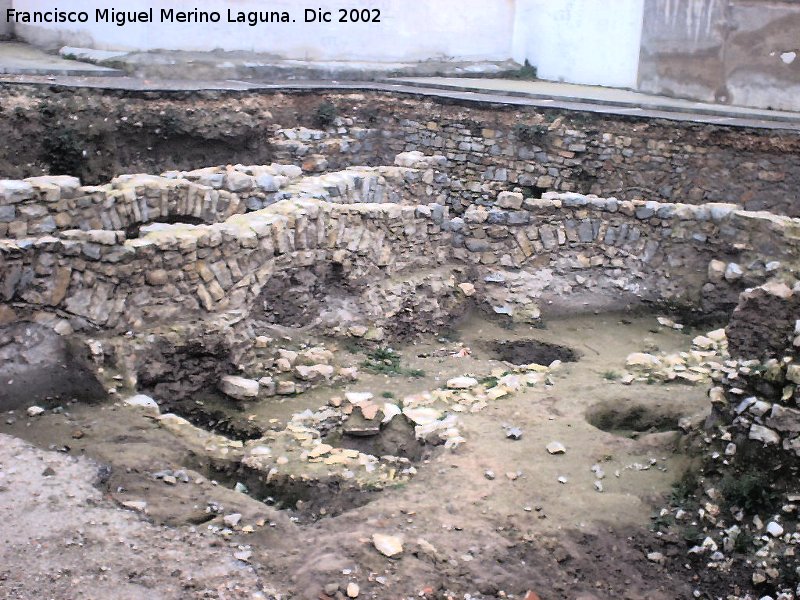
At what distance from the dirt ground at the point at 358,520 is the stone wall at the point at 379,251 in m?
0.91

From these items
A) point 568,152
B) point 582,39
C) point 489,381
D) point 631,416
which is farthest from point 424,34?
point 631,416

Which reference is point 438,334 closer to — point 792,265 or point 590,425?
point 590,425

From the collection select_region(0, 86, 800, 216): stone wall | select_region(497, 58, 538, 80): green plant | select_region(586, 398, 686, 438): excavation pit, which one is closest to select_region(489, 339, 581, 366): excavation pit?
select_region(586, 398, 686, 438): excavation pit

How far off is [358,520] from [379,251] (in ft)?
12.6

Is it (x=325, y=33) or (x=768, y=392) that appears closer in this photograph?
(x=768, y=392)

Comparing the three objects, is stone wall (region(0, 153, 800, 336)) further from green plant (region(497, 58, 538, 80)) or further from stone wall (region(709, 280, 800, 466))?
green plant (region(497, 58, 538, 80))

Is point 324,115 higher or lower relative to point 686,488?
higher

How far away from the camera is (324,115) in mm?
14797

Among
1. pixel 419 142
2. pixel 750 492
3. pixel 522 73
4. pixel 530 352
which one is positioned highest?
pixel 522 73

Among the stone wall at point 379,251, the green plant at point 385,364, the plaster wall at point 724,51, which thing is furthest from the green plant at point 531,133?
the green plant at point 385,364

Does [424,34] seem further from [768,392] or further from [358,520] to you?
[358,520]

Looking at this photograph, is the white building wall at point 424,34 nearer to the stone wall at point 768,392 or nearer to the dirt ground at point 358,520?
the dirt ground at point 358,520

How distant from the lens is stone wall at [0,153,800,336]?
6.77 m

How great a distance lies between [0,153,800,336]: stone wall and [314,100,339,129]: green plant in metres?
4.15
